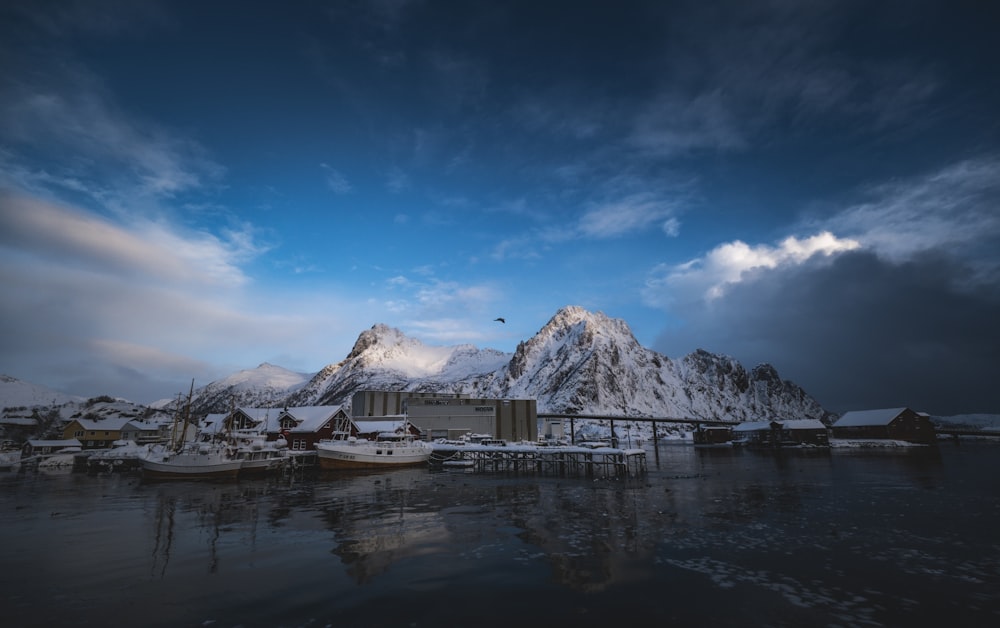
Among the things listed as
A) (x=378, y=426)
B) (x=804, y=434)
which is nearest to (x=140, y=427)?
(x=378, y=426)

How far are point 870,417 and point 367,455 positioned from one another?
145899 millimetres

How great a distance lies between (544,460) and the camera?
3268 inches

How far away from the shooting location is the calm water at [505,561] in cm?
1404

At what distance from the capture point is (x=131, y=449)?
296 feet

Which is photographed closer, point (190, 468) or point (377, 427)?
point (190, 468)

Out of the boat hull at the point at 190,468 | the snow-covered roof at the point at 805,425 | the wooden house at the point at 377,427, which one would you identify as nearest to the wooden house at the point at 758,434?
the snow-covered roof at the point at 805,425

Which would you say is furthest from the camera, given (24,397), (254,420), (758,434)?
(24,397)

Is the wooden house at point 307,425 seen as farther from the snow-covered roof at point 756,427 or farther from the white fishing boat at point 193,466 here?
the snow-covered roof at point 756,427

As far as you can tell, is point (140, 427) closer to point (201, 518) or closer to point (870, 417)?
point (201, 518)

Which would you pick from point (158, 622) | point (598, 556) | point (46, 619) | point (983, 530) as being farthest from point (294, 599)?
point (983, 530)

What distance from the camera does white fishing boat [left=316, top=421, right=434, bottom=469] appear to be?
69.4 m

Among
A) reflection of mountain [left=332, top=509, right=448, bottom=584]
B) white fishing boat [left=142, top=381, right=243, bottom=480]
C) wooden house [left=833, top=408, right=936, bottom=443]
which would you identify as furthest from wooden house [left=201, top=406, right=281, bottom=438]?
wooden house [left=833, top=408, right=936, bottom=443]

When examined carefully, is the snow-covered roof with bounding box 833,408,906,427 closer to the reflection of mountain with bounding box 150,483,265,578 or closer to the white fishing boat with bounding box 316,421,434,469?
the white fishing boat with bounding box 316,421,434,469

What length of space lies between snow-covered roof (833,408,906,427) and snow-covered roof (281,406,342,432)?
146557 mm
